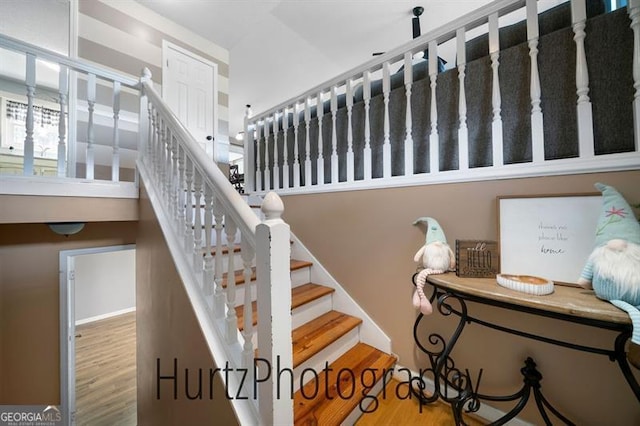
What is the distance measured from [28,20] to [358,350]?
500cm

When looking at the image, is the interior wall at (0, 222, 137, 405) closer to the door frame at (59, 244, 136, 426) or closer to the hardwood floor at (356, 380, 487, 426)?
the door frame at (59, 244, 136, 426)

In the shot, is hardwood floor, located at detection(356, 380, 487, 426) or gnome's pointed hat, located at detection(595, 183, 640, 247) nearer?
gnome's pointed hat, located at detection(595, 183, 640, 247)

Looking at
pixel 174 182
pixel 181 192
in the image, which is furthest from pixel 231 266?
pixel 174 182

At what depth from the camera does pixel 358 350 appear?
174 centimetres

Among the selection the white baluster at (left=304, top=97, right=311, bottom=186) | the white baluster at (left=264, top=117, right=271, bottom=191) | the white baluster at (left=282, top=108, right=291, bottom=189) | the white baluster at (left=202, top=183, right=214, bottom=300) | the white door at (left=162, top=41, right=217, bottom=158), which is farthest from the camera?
the white door at (left=162, top=41, right=217, bottom=158)

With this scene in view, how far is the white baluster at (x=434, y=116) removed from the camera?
1500 millimetres

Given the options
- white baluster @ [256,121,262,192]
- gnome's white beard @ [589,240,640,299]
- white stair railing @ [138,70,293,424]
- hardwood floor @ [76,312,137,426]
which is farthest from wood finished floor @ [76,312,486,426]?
white baluster @ [256,121,262,192]

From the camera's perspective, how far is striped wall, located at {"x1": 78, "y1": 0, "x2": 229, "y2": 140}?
8.27 feet

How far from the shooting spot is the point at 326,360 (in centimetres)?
154

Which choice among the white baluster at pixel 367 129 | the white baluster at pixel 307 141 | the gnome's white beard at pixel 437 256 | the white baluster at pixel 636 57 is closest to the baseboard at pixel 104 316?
the white baluster at pixel 307 141

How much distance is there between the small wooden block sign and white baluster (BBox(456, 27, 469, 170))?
46 cm

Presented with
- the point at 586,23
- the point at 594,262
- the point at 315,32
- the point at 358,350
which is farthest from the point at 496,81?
the point at 315,32

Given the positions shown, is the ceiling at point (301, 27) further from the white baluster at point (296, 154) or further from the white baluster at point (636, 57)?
the white baluster at point (636, 57)

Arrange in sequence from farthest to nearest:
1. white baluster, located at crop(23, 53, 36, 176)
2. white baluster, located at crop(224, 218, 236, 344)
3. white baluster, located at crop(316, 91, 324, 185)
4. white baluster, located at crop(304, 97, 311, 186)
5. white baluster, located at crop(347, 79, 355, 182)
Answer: white baluster, located at crop(304, 97, 311, 186)
white baluster, located at crop(316, 91, 324, 185)
white baluster, located at crop(347, 79, 355, 182)
white baluster, located at crop(23, 53, 36, 176)
white baluster, located at crop(224, 218, 236, 344)
